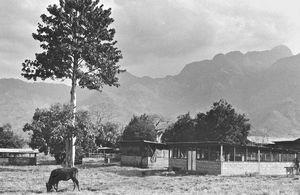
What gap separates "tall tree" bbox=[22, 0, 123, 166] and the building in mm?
14513

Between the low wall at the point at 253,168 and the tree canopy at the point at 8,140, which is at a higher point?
the tree canopy at the point at 8,140

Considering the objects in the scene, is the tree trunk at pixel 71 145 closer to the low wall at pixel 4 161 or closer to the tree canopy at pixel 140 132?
the low wall at pixel 4 161

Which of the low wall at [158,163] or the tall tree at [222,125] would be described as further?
the tall tree at [222,125]

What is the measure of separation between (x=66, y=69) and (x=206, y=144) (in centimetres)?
1821

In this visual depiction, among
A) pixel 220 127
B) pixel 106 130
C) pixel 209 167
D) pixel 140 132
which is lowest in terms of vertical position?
pixel 209 167

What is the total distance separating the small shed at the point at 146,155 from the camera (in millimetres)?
59859

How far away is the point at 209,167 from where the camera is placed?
43969mm

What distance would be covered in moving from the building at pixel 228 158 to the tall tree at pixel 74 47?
47.6 ft

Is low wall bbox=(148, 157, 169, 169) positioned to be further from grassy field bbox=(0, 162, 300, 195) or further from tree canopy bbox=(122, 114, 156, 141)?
tree canopy bbox=(122, 114, 156, 141)

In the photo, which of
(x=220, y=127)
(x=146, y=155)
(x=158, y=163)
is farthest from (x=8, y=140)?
(x=220, y=127)

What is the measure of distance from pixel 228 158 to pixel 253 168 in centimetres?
313

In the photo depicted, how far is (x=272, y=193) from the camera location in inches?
926

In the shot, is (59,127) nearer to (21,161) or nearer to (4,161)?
(21,161)

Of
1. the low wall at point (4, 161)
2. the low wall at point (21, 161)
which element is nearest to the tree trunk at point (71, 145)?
the low wall at point (21, 161)
